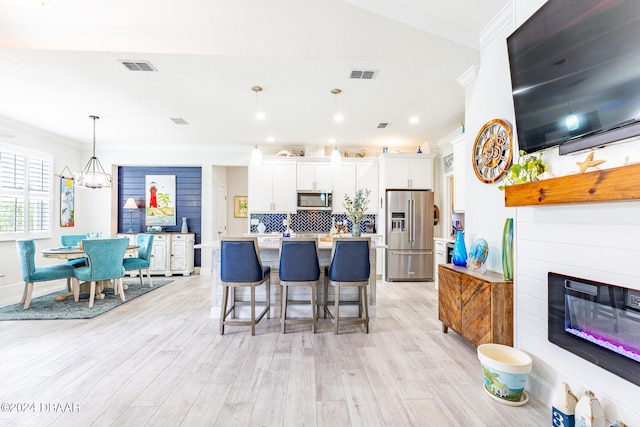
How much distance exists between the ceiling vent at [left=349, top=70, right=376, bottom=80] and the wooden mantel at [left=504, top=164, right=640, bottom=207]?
1959 millimetres

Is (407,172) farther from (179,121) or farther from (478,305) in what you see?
(179,121)

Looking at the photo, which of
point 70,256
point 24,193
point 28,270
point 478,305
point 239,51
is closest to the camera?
point 478,305

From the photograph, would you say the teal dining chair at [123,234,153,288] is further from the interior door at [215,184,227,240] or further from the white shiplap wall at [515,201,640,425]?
the white shiplap wall at [515,201,640,425]

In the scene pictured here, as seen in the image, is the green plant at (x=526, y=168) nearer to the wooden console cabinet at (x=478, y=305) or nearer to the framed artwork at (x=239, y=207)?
the wooden console cabinet at (x=478, y=305)

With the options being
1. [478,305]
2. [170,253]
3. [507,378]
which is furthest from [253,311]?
[170,253]

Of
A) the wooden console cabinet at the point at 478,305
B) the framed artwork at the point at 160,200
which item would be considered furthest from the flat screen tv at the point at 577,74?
the framed artwork at the point at 160,200

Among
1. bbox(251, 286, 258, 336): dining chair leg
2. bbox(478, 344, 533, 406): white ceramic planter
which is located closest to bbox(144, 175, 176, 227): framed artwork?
bbox(251, 286, 258, 336): dining chair leg

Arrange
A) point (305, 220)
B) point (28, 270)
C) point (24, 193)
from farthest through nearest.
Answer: point (305, 220), point (24, 193), point (28, 270)

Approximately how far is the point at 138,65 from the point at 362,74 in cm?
237

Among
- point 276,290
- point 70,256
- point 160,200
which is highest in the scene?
point 160,200

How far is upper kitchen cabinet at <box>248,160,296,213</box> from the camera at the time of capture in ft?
20.8

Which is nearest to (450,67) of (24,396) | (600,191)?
(600,191)

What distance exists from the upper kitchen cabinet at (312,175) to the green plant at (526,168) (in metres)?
4.38

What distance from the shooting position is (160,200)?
6.70 metres
